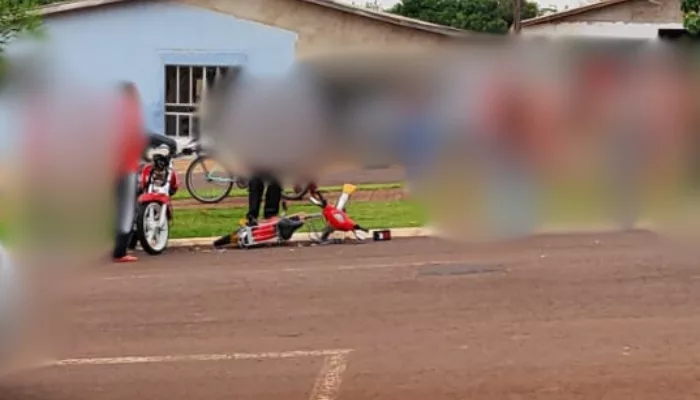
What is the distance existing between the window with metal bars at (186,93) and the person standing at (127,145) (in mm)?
67

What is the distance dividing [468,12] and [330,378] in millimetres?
3493

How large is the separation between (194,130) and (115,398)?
11.2 feet

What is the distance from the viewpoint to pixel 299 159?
245 centimetres

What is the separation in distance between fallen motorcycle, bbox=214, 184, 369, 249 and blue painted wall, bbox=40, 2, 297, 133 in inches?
21.7

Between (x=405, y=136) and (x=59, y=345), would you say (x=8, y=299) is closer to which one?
(x=59, y=345)

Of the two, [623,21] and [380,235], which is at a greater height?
[623,21]

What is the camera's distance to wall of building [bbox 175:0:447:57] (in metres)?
2.47

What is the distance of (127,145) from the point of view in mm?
2676

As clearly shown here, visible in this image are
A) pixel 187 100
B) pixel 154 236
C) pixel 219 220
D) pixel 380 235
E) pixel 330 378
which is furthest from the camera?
pixel 380 235

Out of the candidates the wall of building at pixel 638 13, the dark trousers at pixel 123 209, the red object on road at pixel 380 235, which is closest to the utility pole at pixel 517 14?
the wall of building at pixel 638 13

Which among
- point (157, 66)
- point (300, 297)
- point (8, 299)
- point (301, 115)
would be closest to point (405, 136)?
point (301, 115)

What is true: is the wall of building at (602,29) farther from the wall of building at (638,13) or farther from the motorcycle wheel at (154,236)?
the motorcycle wheel at (154,236)

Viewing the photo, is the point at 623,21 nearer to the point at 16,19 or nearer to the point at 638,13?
the point at 638,13

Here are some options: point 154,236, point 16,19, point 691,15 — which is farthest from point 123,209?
point 154,236
